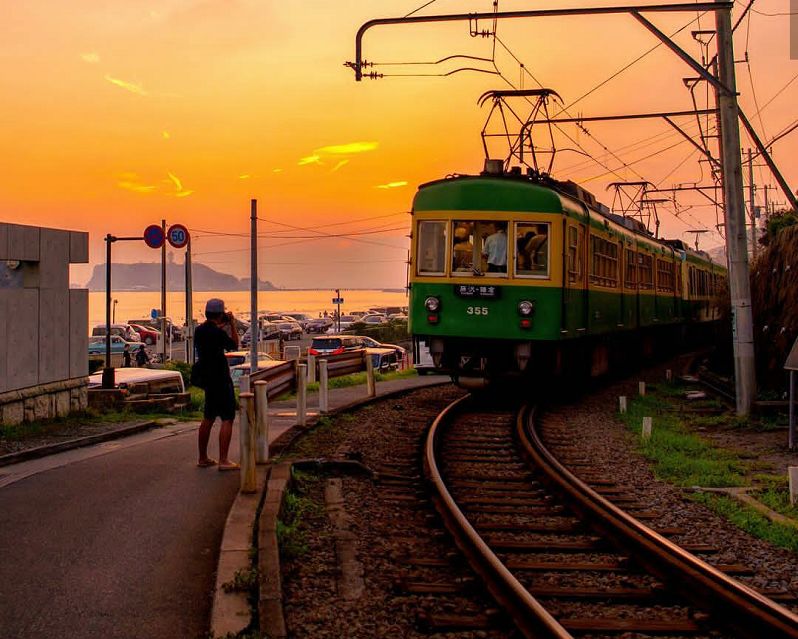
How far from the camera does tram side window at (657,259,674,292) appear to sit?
27031mm

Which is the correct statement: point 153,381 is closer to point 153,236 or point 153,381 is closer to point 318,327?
point 153,236

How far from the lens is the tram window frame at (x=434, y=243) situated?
53.2 feet

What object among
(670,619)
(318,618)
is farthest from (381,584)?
(670,619)

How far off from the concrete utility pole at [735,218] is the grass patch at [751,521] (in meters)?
6.88

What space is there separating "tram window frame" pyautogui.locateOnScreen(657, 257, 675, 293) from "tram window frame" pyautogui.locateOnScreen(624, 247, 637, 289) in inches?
161

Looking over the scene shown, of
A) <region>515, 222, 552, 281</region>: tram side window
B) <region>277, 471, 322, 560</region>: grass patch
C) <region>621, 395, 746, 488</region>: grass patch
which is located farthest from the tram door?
<region>277, 471, 322, 560</region>: grass patch

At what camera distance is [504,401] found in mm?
18734

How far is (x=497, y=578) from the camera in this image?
601 cm

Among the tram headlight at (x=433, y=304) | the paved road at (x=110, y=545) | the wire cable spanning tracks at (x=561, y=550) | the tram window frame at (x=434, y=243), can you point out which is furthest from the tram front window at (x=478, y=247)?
the paved road at (x=110, y=545)

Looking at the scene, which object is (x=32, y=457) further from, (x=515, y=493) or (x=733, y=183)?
(x=733, y=183)

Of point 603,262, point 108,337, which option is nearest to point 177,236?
point 108,337

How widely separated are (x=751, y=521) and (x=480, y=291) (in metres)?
8.17

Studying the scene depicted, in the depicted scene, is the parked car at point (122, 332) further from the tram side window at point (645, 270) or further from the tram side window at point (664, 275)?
the tram side window at point (645, 270)

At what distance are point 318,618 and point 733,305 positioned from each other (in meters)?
12.5
